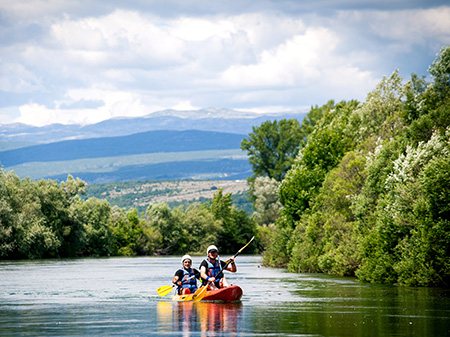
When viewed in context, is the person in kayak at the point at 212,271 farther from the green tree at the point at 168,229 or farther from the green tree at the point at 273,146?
the green tree at the point at 168,229

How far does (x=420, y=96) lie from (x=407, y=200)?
444 inches

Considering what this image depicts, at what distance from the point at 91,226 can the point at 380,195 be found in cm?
7664

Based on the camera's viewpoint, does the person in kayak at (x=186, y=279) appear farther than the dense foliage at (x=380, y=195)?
No

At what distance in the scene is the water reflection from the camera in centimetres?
2375

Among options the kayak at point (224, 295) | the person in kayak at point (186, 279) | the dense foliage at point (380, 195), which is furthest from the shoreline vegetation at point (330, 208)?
the person in kayak at point (186, 279)

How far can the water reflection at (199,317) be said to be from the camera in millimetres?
23750

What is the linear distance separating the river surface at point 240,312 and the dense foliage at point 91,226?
51078 millimetres

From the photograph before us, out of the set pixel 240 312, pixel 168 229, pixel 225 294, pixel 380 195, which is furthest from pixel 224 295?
pixel 168 229

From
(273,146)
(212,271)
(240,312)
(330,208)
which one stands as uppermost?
(273,146)

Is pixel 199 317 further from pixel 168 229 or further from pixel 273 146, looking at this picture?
pixel 168 229

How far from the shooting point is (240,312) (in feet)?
95.5

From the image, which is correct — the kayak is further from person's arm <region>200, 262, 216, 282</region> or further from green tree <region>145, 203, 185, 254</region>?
green tree <region>145, 203, 185, 254</region>

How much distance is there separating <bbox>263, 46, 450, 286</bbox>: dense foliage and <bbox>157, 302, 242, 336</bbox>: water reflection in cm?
1243

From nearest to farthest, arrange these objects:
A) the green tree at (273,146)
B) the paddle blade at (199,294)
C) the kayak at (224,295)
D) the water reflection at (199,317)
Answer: the water reflection at (199,317) → the kayak at (224,295) → the paddle blade at (199,294) → the green tree at (273,146)
